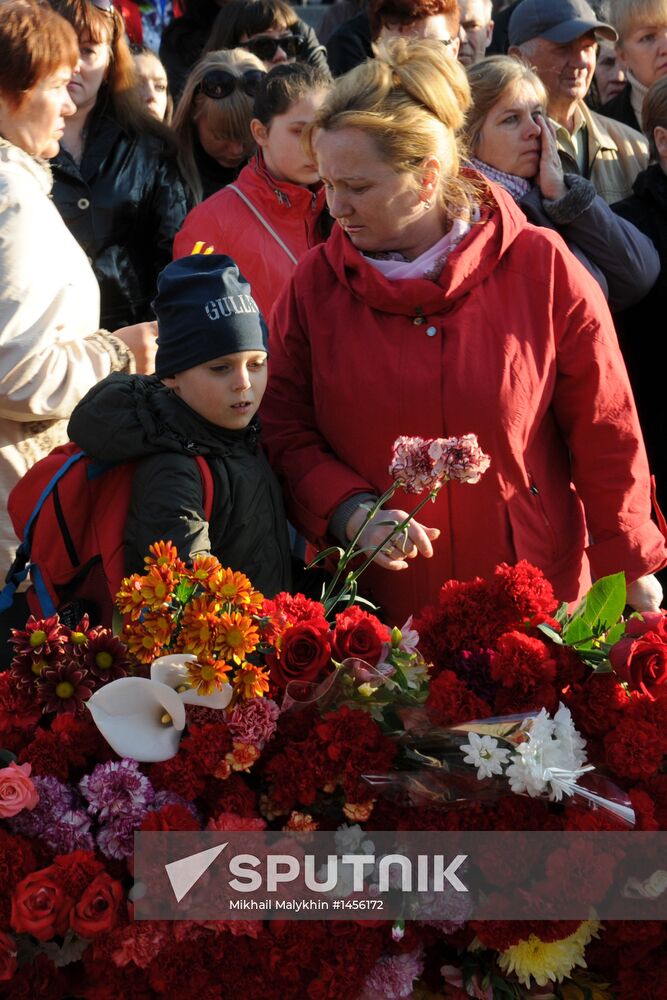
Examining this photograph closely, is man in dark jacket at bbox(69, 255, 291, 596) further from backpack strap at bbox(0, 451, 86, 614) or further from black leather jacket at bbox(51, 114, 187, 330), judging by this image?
black leather jacket at bbox(51, 114, 187, 330)

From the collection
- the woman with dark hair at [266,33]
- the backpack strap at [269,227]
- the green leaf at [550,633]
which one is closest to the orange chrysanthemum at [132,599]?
the green leaf at [550,633]

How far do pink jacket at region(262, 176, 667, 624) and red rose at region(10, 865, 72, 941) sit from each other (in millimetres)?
1018

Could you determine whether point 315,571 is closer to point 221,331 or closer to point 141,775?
point 221,331

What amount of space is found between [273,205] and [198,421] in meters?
1.42

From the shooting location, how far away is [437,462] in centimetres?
192

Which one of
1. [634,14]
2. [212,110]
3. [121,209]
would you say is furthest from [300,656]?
[634,14]

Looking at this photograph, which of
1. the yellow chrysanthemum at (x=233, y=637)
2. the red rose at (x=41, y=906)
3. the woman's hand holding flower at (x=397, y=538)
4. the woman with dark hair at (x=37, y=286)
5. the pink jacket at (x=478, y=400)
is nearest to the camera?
the red rose at (x=41, y=906)

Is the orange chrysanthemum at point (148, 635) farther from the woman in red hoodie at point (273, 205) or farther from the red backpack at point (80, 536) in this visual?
the woman in red hoodie at point (273, 205)

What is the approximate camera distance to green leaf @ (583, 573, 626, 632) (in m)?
1.90

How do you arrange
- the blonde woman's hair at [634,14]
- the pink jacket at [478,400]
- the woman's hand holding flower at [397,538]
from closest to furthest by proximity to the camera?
the woman's hand holding flower at [397,538]
the pink jacket at [478,400]
the blonde woman's hair at [634,14]

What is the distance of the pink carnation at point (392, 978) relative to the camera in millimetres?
1691

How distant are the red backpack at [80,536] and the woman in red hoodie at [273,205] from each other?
1.32m

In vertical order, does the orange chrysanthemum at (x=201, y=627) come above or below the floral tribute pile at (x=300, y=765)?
above

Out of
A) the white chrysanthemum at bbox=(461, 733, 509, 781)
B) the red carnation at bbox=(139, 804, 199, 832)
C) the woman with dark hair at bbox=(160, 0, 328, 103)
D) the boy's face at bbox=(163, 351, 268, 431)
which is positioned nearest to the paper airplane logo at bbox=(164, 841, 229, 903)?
the red carnation at bbox=(139, 804, 199, 832)
